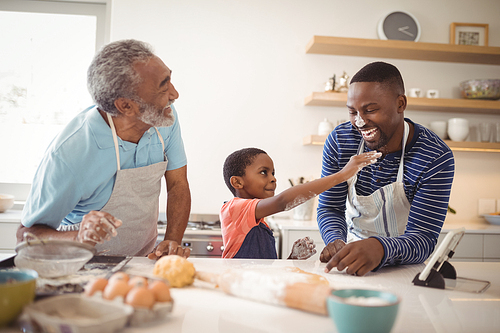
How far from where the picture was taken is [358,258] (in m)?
1.04

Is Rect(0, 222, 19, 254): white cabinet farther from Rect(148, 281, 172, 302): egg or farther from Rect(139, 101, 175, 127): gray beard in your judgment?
Rect(148, 281, 172, 302): egg

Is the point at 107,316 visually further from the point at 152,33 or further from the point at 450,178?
the point at 152,33

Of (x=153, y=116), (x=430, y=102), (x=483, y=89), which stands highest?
(x=483, y=89)

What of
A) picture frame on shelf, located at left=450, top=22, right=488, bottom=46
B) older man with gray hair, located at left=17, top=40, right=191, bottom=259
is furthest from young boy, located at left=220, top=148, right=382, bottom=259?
picture frame on shelf, located at left=450, top=22, right=488, bottom=46

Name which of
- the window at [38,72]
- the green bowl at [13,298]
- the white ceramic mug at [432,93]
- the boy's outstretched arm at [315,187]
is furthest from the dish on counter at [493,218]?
the window at [38,72]

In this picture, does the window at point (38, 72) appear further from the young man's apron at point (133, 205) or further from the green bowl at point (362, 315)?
the green bowl at point (362, 315)

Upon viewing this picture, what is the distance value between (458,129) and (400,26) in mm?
950

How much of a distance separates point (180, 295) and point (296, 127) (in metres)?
2.46

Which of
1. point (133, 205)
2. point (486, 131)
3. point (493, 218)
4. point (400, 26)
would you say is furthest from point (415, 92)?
point (133, 205)

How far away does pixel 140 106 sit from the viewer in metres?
1.29

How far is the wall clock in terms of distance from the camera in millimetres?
3145

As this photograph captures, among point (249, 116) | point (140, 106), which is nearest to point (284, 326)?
point (140, 106)

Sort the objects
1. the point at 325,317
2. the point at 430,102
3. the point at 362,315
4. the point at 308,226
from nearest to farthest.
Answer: the point at 362,315, the point at 325,317, the point at 308,226, the point at 430,102

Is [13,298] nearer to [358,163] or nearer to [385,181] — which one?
[358,163]
